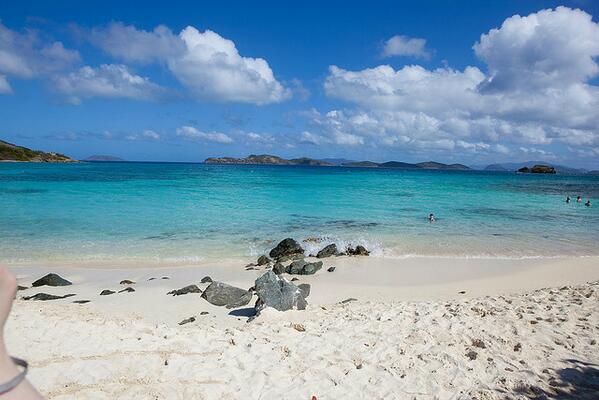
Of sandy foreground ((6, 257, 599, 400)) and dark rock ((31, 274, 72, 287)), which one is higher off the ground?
sandy foreground ((6, 257, 599, 400))

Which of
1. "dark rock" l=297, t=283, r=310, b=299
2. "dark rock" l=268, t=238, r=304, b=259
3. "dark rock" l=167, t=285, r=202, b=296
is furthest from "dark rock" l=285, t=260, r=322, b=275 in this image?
"dark rock" l=167, t=285, r=202, b=296

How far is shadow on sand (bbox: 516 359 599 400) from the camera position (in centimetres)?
591

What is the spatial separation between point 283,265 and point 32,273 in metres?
9.14

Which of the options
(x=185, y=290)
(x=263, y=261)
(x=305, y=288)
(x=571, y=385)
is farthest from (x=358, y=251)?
(x=571, y=385)

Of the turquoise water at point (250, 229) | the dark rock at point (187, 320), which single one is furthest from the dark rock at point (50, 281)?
the dark rock at point (187, 320)

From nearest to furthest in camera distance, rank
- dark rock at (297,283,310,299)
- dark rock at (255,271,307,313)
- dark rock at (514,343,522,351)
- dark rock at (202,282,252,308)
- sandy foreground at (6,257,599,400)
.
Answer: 1. sandy foreground at (6,257,599,400)
2. dark rock at (514,343,522,351)
3. dark rock at (255,271,307,313)
4. dark rock at (202,282,252,308)
5. dark rock at (297,283,310,299)

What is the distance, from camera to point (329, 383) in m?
6.34

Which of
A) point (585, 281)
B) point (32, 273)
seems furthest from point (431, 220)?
point (32, 273)

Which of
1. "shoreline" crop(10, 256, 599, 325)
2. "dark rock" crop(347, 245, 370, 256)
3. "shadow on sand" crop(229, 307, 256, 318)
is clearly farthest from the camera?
"dark rock" crop(347, 245, 370, 256)

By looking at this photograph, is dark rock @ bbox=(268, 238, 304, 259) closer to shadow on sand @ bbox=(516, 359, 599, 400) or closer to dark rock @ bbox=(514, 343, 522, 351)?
dark rock @ bbox=(514, 343, 522, 351)

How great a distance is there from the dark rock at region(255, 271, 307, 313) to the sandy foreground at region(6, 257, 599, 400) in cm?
29

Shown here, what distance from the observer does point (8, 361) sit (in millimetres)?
1601

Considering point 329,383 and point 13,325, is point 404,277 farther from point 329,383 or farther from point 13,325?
point 13,325

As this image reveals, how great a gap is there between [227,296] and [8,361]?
31.4 feet
